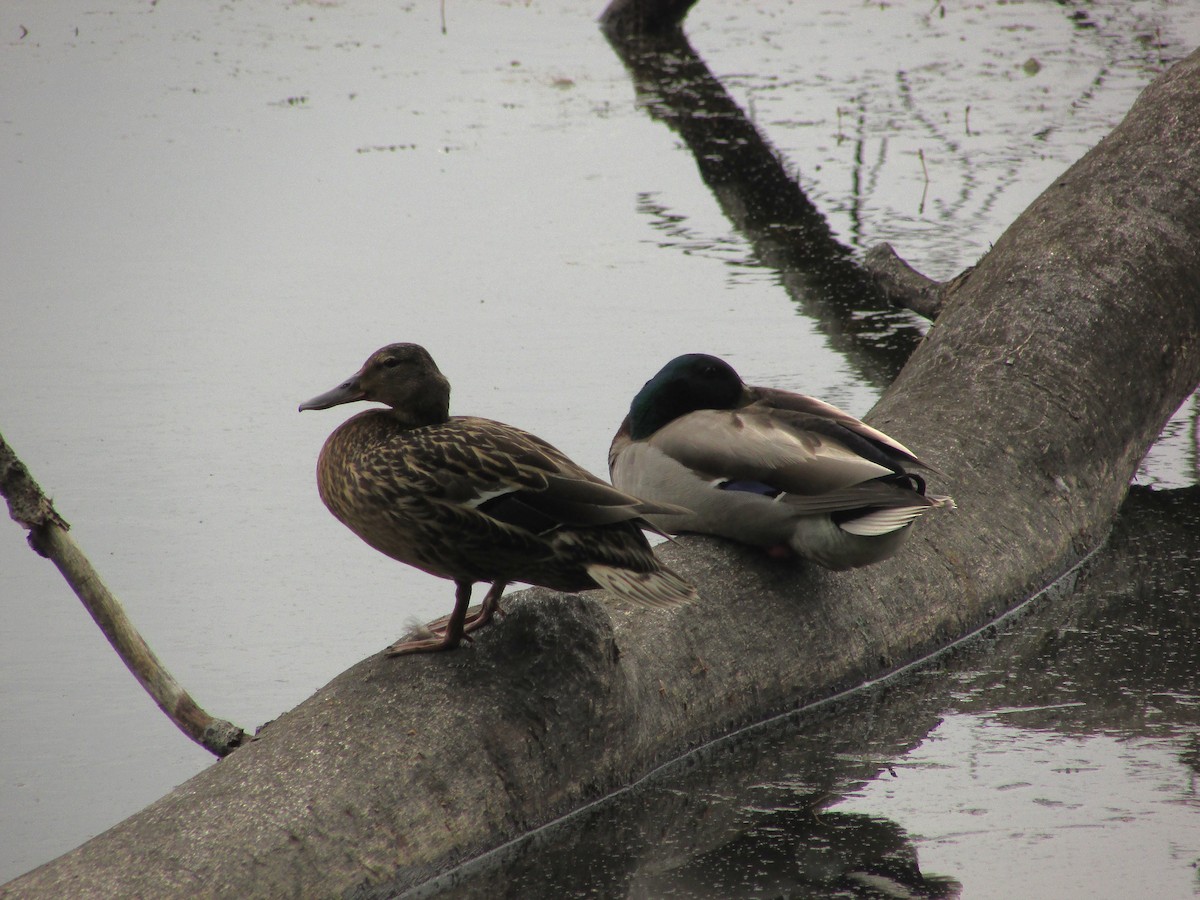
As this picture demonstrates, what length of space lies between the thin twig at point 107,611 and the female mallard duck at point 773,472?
1.14 metres

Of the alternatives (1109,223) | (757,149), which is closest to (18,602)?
(1109,223)

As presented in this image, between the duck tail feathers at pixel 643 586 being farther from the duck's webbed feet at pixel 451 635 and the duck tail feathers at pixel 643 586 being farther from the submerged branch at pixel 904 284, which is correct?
the submerged branch at pixel 904 284

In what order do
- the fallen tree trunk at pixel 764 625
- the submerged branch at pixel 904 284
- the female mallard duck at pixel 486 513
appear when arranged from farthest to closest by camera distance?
the submerged branch at pixel 904 284
the female mallard duck at pixel 486 513
the fallen tree trunk at pixel 764 625

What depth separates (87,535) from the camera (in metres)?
4.51

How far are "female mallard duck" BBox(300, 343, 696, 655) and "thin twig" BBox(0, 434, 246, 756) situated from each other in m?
0.40

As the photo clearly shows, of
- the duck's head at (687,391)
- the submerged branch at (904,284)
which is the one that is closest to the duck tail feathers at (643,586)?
the duck's head at (687,391)

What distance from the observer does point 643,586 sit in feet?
9.45

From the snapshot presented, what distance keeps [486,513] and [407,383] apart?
14.4 inches

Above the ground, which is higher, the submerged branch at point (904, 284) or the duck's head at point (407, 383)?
the duck's head at point (407, 383)

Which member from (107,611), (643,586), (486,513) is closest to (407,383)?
(486,513)

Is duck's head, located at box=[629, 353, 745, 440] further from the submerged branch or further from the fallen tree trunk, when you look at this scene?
the submerged branch

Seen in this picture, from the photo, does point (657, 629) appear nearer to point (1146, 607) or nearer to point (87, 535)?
point (1146, 607)

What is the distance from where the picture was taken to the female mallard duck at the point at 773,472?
3438 mm

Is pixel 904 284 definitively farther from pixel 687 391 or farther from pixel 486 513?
pixel 486 513
